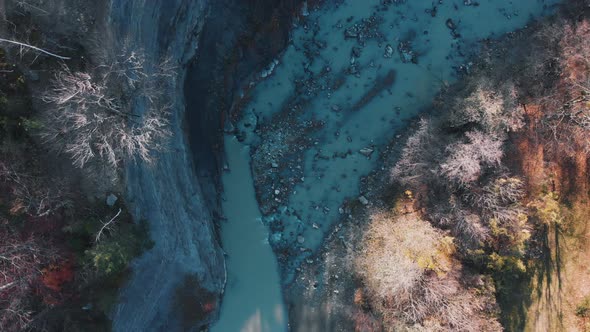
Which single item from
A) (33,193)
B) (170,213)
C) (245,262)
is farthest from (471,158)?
(33,193)

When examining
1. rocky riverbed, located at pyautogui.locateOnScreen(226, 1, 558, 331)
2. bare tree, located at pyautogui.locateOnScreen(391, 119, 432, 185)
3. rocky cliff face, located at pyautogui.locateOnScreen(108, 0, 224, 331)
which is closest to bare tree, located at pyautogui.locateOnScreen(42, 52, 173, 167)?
rocky cliff face, located at pyautogui.locateOnScreen(108, 0, 224, 331)

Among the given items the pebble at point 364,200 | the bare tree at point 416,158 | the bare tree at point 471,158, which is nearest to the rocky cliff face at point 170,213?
the pebble at point 364,200

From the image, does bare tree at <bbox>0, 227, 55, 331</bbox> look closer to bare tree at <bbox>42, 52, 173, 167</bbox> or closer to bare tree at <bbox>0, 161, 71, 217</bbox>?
bare tree at <bbox>0, 161, 71, 217</bbox>

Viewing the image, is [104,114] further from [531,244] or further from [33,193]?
[531,244]

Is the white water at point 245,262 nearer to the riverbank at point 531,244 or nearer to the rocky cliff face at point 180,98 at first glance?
the rocky cliff face at point 180,98

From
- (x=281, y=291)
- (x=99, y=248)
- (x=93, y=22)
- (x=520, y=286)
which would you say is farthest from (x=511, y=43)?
(x=99, y=248)

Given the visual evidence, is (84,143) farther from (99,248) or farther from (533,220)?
(533,220)
